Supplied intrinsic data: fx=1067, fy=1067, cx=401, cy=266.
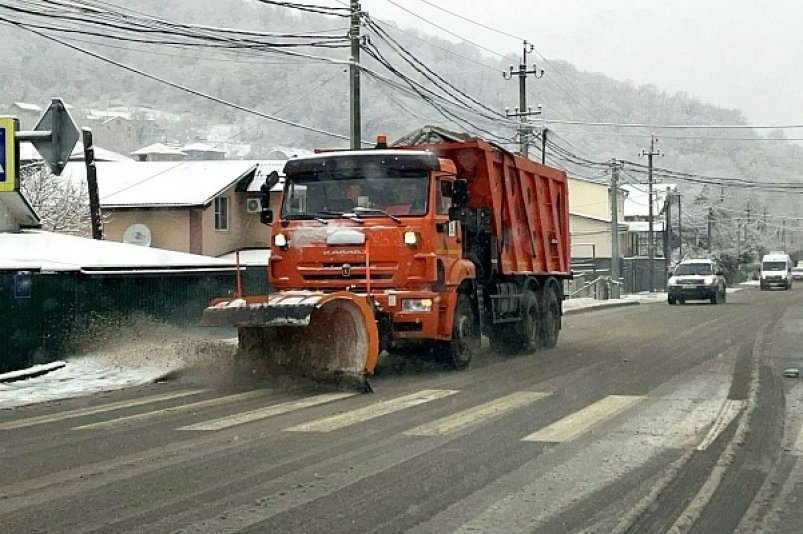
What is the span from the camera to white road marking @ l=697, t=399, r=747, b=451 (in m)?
9.18

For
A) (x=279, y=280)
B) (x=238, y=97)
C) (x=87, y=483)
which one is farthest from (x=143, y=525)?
(x=238, y=97)

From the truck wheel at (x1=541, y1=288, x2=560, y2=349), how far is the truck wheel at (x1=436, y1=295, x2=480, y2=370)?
170 inches

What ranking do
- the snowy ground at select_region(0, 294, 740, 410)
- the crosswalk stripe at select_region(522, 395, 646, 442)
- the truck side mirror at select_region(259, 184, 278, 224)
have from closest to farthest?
1. the crosswalk stripe at select_region(522, 395, 646, 442)
2. the snowy ground at select_region(0, 294, 740, 410)
3. the truck side mirror at select_region(259, 184, 278, 224)

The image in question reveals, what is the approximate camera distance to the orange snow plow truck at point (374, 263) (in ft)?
43.3

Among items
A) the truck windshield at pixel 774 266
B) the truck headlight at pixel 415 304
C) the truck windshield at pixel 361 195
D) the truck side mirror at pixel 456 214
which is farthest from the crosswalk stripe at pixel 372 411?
the truck windshield at pixel 774 266

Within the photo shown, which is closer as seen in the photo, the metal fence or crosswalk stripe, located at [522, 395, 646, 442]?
crosswalk stripe, located at [522, 395, 646, 442]

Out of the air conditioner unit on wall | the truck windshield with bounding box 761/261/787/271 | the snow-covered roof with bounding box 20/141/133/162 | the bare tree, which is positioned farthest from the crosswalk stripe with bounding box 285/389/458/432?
the truck windshield with bounding box 761/261/787/271

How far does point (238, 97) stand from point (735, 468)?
7513 centimetres

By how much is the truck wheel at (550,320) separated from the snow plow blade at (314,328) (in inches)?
288

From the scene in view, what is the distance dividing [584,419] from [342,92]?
5487cm

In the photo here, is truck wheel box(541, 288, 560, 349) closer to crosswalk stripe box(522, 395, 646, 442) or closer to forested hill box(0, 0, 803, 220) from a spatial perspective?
crosswalk stripe box(522, 395, 646, 442)

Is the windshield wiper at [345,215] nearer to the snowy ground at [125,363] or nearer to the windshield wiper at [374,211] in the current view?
the windshield wiper at [374,211]

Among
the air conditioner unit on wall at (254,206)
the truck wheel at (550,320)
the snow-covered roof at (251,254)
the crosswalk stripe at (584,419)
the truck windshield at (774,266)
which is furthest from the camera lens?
the truck windshield at (774,266)

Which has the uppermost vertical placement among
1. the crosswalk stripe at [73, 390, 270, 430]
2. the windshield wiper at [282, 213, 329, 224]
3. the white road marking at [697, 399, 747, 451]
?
the windshield wiper at [282, 213, 329, 224]
